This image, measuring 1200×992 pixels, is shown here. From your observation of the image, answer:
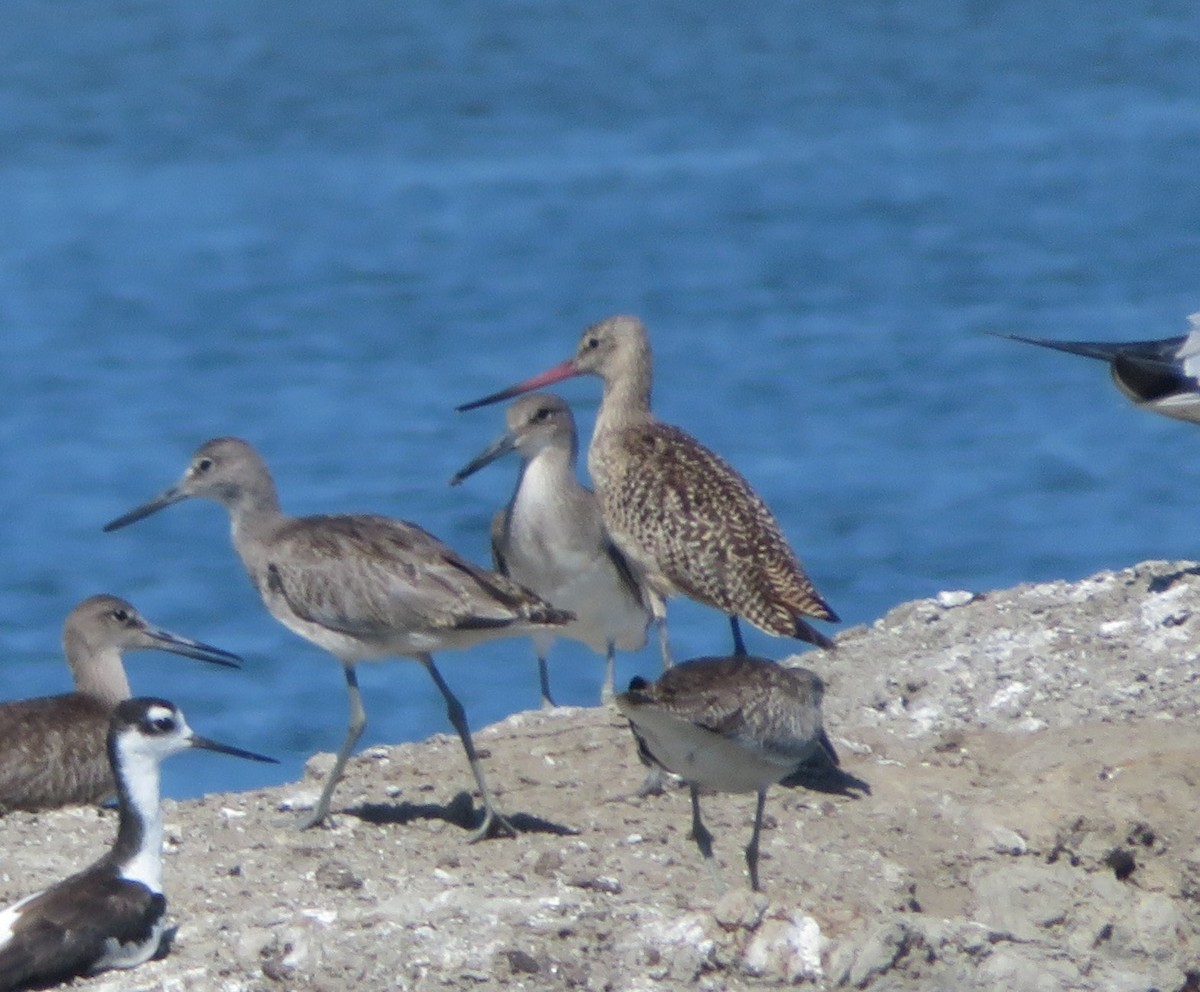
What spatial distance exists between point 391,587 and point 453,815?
30.6 inches

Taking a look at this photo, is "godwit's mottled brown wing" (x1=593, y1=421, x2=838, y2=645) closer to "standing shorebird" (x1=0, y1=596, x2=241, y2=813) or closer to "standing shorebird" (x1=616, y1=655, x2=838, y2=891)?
"standing shorebird" (x1=616, y1=655, x2=838, y2=891)

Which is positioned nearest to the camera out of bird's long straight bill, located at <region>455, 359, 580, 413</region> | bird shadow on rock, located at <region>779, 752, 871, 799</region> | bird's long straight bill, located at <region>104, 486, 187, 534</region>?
bird shadow on rock, located at <region>779, 752, 871, 799</region>

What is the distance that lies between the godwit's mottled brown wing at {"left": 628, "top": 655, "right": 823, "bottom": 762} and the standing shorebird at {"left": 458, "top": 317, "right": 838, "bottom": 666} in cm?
110

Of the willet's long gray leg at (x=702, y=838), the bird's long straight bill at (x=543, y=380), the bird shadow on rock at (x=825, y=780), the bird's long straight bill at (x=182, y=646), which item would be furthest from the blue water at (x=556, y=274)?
the willet's long gray leg at (x=702, y=838)

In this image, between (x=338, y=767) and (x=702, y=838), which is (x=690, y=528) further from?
(x=702, y=838)

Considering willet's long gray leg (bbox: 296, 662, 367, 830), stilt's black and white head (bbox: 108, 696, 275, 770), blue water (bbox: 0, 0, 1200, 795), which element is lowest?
blue water (bbox: 0, 0, 1200, 795)

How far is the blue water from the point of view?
1675 centimetres

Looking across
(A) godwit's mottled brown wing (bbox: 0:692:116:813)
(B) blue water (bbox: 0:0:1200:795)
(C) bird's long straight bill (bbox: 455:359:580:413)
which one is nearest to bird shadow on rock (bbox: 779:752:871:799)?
(A) godwit's mottled brown wing (bbox: 0:692:116:813)

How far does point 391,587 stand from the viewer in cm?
798

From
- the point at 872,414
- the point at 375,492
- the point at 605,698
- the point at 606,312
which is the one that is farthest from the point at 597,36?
the point at 605,698

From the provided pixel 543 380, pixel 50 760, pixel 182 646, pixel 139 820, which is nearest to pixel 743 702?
pixel 139 820

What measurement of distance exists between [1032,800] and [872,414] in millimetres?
11227

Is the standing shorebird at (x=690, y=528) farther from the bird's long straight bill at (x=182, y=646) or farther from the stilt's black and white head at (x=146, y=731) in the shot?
the stilt's black and white head at (x=146, y=731)

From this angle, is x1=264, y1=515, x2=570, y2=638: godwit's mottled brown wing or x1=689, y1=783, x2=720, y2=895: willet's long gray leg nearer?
x1=689, y1=783, x2=720, y2=895: willet's long gray leg
